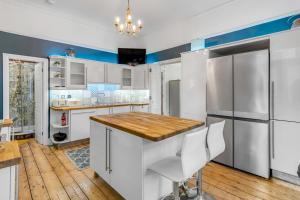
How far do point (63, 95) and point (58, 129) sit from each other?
899mm

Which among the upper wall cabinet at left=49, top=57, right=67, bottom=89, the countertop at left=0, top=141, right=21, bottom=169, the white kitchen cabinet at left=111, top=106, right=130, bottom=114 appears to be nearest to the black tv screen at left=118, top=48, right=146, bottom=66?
the white kitchen cabinet at left=111, top=106, right=130, bottom=114

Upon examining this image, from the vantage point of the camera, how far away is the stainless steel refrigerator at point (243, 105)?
8.02ft

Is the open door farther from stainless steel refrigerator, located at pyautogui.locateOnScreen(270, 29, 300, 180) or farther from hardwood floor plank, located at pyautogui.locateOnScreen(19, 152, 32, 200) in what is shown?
stainless steel refrigerator, located at pyautogui.locateOnScreen(270, 29, 300, 180)

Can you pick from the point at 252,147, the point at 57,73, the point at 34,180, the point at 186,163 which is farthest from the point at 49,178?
the point at 252,147

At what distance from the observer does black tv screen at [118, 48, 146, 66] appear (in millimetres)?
5613

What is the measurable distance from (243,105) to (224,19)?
7.08 feet

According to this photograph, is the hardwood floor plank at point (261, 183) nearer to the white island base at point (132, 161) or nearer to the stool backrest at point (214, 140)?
the stool backrest at point (214, 140)

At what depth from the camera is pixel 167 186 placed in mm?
1859

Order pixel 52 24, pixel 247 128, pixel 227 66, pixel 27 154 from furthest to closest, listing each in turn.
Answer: pixel 52 24 → pixel 27 154 → pixel 227 66 → pixel 247 128

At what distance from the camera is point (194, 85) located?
132 inches

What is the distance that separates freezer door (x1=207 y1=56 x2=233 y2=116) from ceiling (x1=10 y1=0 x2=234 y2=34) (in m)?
1.66

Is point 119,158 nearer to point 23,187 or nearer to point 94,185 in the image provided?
point 94,185

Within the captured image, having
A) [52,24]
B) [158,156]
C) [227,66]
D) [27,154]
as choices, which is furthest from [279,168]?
[52,24]

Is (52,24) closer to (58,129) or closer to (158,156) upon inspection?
(58,129)
